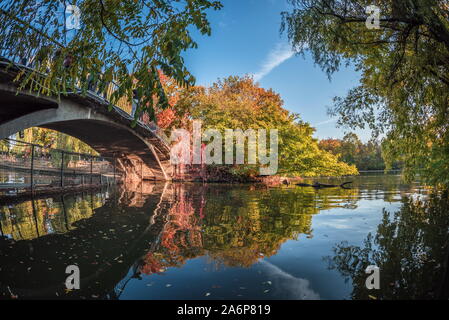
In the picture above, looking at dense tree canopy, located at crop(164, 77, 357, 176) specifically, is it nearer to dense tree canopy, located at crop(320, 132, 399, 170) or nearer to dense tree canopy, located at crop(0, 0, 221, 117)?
dense tree canopy, located at crop(0, 0, 221, 117)

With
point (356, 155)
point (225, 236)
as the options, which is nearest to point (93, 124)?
point (225, 236)

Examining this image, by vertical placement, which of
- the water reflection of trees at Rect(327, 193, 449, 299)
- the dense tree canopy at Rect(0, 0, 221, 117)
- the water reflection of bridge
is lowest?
the water reflection of bridge

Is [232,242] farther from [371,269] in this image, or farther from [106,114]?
[106,114]

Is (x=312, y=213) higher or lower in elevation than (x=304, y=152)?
lower

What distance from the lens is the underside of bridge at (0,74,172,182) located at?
12656mm

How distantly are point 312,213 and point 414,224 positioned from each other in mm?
2594

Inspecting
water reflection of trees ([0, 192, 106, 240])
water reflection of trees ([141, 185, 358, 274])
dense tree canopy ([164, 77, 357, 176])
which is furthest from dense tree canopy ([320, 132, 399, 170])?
water reflection of trees ([0, 192, 106, 240])

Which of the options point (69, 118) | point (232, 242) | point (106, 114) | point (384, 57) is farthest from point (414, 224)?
point (106, 114)

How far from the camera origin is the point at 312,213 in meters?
8.05

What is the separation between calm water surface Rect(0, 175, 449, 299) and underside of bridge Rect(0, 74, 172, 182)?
9.87 ft

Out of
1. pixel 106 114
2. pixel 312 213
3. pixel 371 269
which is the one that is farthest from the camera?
pixel 106 114

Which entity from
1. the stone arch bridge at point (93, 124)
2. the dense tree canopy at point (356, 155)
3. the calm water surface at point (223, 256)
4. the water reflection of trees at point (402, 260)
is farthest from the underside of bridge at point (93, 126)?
the dense tree canopy at point (356, 155)

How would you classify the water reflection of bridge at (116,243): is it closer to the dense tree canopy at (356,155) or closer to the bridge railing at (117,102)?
the bridge railing at (117,102)
